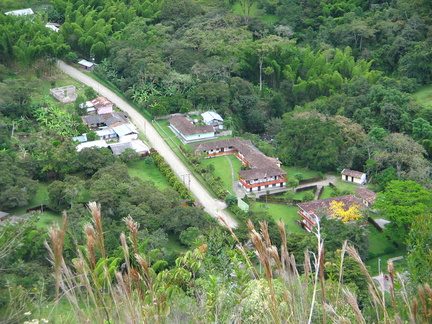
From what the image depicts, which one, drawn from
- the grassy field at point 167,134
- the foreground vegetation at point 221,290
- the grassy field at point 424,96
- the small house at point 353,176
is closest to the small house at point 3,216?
the grassy field at point 167,134

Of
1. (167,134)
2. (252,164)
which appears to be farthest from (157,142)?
(252,164)

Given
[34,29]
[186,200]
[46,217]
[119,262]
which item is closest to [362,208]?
[186,200]

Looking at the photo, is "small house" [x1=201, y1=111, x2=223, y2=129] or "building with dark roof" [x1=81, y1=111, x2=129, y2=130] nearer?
"building with dark roof" [x1=81, y1=111, x2=129, y2=130]

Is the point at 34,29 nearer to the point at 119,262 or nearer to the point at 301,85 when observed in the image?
the point at 301,85

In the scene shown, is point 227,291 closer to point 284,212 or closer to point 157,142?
point 284,212

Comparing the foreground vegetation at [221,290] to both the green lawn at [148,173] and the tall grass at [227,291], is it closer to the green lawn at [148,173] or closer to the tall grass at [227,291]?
the tall grass at [227,291]

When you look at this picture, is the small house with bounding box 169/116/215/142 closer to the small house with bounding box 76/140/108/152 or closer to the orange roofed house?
the orange roofed house

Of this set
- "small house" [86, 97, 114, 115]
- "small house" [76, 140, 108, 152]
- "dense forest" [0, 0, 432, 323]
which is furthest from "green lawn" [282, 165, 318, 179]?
"small house" [86, 97, 114, 115]
